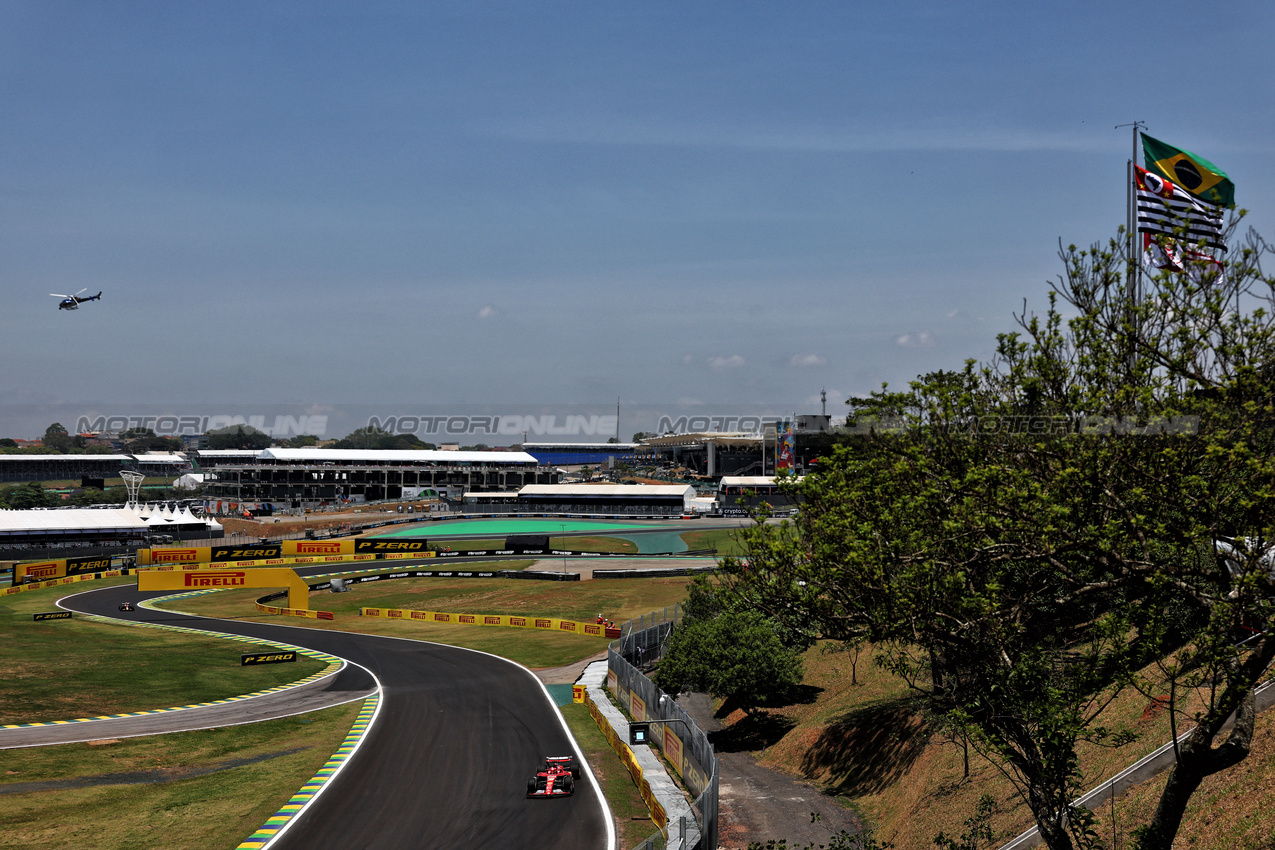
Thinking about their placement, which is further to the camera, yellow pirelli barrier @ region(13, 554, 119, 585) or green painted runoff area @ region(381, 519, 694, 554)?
green painted runoff area @ region(381, 519, 694, 554)

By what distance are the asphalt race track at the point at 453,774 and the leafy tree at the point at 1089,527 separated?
42.1 ft

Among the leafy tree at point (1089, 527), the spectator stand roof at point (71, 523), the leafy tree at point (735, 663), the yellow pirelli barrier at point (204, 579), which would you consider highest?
the leafy tree at point (1089, 527)

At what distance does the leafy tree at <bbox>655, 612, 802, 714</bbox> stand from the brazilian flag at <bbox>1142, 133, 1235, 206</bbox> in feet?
81.9

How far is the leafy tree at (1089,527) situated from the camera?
43.2 ft

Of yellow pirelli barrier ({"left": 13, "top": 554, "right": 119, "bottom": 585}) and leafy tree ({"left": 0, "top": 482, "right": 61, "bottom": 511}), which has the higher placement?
leafy tree ({"left": 0, "top": 482, "right": 61, "bottom": 511})

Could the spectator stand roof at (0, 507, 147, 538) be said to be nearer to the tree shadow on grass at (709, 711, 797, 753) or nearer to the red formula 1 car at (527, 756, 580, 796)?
the tree shadow on grass at (709, 711, 797, 753)

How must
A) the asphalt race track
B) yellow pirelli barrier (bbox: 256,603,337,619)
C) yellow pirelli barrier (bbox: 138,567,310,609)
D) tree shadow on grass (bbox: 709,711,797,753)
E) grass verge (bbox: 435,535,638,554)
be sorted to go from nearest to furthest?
the asphalt race track < tree shadow on grass (bbox: 709,711,797,753) < yellow pirelli barrier (bbox: 256,603,337,619) < yellow pirelli barrier (bbox: 138,567,310,609) < grass verge (bbox: 435,535,638,554)

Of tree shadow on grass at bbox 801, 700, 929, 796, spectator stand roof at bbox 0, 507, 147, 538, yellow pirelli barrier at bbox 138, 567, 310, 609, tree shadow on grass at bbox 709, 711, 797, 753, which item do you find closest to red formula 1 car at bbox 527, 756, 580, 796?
tree shadow on grass at bbox 801, 700, 929, 796

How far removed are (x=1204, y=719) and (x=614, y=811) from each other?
19.2 metres

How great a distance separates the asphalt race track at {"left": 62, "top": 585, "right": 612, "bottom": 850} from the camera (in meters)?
25.0

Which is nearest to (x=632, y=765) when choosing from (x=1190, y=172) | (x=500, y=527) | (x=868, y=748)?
(x=868, y=748)

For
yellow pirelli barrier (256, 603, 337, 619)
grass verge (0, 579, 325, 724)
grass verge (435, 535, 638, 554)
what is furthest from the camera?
grass verge (435, 535, 638, 554)

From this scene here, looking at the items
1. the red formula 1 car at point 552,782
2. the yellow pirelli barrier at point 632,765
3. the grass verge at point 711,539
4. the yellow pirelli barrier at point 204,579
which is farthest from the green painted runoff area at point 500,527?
the red formula 1 car at point 552,782

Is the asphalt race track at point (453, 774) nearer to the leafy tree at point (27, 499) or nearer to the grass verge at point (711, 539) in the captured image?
the grass verge at point (711, 539)
